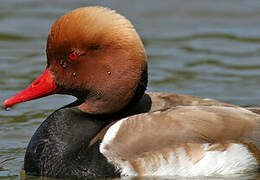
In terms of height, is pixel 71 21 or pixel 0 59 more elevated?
pixel 71 21

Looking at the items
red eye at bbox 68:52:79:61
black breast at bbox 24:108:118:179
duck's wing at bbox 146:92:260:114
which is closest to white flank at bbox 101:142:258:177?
black breast at bbox 24:108:118:179

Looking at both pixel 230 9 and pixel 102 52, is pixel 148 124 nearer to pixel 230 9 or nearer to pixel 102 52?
pixel 102 52

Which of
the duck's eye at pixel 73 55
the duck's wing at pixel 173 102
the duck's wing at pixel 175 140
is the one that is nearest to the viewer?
the duck's wing at pixel 175 140

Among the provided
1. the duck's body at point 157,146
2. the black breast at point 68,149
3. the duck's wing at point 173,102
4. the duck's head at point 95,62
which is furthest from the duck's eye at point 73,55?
the duck's wing at point 173,102

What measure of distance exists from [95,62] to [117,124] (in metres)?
0.58

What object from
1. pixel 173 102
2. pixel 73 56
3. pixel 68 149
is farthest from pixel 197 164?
pixel 73 56

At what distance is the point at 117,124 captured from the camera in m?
5.89

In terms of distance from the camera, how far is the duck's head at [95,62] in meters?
5.75

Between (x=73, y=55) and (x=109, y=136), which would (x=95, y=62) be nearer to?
(x=73, y=55)

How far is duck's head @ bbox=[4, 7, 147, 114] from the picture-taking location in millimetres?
5746

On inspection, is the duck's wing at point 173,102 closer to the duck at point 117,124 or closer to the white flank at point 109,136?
the duck at point 117,124

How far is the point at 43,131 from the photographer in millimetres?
6129

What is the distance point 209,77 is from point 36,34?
3.22 meters

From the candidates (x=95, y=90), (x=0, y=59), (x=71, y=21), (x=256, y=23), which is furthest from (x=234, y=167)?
(x=256, y=23)
